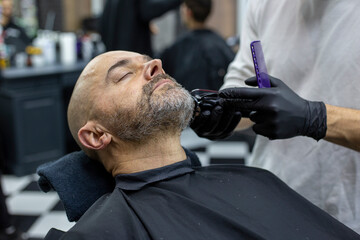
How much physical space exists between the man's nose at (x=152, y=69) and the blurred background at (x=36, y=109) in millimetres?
1748

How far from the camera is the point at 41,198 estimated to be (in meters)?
3.17

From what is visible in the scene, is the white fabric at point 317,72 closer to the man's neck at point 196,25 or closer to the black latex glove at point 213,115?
the black latex glove at point 213,115

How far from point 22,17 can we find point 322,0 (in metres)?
3.91

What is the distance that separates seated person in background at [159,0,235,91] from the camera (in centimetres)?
382

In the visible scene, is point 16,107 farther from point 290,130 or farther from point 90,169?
point 290,130

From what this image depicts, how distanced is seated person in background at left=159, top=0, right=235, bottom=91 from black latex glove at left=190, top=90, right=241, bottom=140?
95.5 inches

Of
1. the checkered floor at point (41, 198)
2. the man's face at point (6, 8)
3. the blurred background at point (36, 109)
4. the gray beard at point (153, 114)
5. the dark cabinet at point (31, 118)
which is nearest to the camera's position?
the gray beard at point (153, 114)

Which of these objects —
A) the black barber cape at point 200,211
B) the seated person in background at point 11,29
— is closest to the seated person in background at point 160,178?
the black barber cape at point 200,211

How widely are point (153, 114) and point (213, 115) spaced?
20 cm

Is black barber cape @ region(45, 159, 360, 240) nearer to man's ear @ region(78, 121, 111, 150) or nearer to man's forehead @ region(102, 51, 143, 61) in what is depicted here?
man's ear @ region(78, 121, 111, 150)

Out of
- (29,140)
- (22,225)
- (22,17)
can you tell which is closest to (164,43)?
(22,17)

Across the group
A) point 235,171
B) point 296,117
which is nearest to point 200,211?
point 235,171

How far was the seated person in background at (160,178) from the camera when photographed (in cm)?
118

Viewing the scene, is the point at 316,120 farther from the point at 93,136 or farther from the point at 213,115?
the point at 93,136
